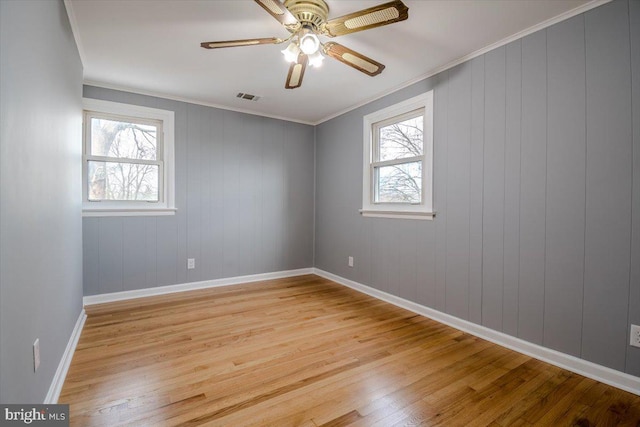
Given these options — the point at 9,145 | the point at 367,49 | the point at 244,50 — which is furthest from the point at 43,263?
the point at 367,49

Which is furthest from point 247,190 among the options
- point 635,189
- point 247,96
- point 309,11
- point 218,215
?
point 635,189

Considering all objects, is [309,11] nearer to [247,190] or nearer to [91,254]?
[247,190]

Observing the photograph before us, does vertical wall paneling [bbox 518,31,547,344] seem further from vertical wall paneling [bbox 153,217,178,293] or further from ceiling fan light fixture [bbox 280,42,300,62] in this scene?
vertical wall paneling [bbox 153,217,178,293]

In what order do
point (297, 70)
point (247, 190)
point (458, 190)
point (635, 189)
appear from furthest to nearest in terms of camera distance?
point (247, 190) < point (458, 190) < point (297, 70) < point (635, 189)

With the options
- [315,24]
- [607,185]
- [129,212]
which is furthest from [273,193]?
[607,185]

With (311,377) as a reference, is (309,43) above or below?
above

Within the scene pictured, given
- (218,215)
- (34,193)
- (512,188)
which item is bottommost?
(218,215)

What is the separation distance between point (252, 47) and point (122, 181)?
7.35ft

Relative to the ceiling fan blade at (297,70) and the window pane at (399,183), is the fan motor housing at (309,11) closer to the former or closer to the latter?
the ceiling fan blade at (297,70)

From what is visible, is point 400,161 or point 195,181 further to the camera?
point 195,181

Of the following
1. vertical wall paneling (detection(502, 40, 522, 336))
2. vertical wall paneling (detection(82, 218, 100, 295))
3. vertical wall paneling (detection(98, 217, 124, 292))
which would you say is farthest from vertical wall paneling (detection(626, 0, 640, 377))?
vertical wall paneling (detection(82, 218, 100, 295))

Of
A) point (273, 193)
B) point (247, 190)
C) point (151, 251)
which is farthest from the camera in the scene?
point (273, 193)

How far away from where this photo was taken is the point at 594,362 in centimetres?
195

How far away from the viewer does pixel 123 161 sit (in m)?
3.46
